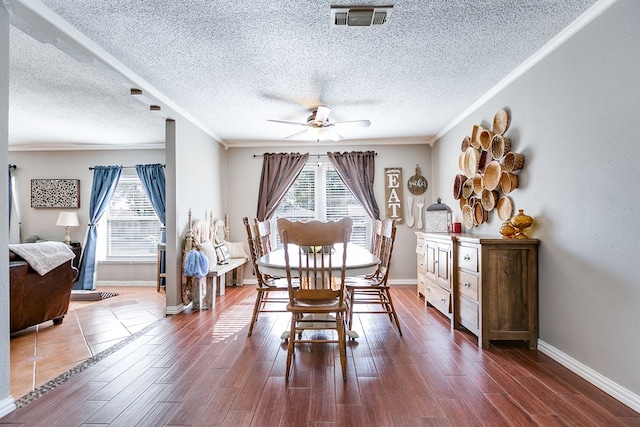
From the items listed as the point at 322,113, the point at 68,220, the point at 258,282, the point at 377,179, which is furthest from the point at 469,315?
the point at 68,220

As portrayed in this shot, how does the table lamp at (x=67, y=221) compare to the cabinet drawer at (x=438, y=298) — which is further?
the table lamp at (x=67, y=221)

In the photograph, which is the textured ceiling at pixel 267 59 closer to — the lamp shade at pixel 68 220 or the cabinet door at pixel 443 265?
the lamp shade at pixel 68 220

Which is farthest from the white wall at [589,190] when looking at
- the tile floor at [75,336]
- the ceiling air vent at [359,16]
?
the tile floor at [75,336]

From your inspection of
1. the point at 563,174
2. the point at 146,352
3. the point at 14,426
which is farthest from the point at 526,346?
the point at 14,426

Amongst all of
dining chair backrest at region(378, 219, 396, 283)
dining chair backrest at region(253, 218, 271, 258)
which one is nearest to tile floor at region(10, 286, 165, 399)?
dining chair backrest at region(253, 218, 271, 258)

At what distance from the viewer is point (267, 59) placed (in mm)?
2793

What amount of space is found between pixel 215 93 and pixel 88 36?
1.24 meters

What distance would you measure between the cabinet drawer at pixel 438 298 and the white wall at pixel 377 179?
1.44 m

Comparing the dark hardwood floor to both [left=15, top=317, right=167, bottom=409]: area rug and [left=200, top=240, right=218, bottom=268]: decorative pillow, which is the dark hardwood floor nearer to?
[left=15, top=317, right=167, bottom=409]: area rug

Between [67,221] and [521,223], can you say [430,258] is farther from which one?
[67,221]

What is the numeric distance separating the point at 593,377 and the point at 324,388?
1.75 metres

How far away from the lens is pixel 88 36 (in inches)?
96.8

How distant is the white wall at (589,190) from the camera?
1.96 meters

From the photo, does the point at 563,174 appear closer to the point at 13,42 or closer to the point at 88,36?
the point at 88,36
